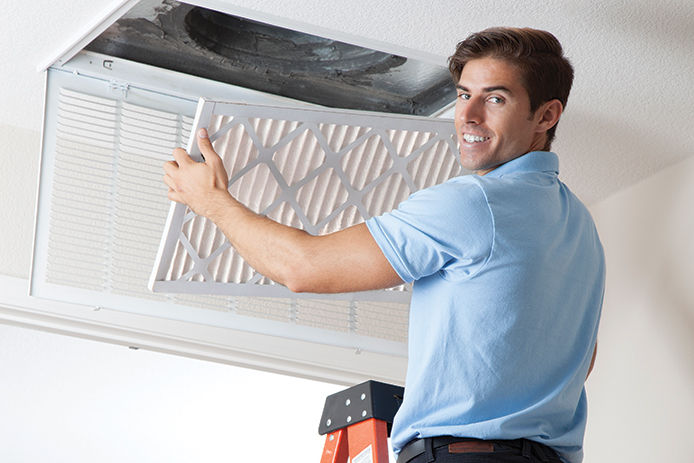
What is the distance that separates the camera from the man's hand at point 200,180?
4.69ft

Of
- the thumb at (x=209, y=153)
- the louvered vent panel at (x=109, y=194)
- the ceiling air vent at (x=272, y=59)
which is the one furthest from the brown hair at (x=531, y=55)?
the louvered vent panel at (x=109, y=194)

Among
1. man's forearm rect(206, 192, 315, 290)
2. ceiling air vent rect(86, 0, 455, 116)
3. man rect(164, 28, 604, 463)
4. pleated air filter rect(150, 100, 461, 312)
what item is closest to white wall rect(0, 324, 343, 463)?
ceiling air vent rect(86, 0, 455, 116)

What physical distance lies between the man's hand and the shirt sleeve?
0.35 m

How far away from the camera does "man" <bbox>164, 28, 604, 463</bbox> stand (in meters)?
1.17

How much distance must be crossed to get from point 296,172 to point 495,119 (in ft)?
1.76

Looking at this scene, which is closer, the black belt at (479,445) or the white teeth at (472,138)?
the black belt at (479,445)

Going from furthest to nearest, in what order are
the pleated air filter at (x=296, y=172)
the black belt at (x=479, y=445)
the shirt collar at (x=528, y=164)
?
the pleated air filter at (x=296, y=172) < the shirt collar at (x=528, y=164) < the black belt at (x=479, y=445)

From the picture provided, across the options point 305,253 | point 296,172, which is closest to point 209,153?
point 296,172

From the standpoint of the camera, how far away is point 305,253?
4.06 feet

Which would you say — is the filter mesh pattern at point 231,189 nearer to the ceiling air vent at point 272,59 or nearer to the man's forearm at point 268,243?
the ceiling air vent at point 272,59

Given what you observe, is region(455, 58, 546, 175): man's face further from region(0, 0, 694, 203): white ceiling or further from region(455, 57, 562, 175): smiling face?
region(0, 0, 694, 203): white ceiling

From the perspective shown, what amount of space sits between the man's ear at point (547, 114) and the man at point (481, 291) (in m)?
0.08

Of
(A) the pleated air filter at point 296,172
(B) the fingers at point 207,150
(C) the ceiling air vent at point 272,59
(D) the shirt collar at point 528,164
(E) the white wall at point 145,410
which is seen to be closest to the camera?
(D) the shirt collar at point 528,164

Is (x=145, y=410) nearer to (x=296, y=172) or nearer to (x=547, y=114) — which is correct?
(x=296, y=172)
